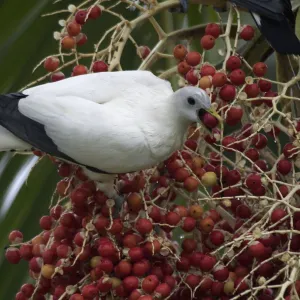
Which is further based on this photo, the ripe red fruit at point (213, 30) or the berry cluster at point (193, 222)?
the ripe red fruit at point (213, 30)

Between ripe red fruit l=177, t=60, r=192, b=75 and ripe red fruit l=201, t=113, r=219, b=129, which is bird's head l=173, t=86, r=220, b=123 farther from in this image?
ripe red fruit l=177, t=60, r=192, b=75

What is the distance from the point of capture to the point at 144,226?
77cm

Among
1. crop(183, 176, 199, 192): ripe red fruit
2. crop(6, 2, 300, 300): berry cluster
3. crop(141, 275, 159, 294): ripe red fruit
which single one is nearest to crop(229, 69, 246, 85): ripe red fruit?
crop(6, 2, 300, 300): berry cluster

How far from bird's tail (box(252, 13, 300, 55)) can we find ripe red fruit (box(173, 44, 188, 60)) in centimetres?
9

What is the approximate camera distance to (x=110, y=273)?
79cm

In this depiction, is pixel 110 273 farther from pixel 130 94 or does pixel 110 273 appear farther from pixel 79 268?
pixel 130 94

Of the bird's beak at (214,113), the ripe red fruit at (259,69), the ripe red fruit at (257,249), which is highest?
the bird's beak at (214,113)

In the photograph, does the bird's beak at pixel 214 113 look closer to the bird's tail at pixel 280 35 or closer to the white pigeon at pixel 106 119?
the white pigeon at pixel 106 119

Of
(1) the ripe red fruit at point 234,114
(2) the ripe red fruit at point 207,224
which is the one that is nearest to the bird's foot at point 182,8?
(1) the ripe red fruit at point 234,114

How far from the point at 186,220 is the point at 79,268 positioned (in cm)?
12

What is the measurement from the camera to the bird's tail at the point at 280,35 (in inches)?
34.9

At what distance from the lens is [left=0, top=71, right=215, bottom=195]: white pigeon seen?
775 mm

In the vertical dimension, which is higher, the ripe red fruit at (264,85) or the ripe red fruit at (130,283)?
the ripe red fruit at (264,85)

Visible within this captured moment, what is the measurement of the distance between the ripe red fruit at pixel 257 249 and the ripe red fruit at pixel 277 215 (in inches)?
1.1
